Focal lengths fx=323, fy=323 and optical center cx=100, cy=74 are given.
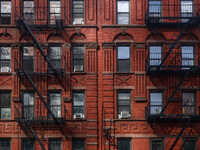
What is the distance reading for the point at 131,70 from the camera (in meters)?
21.2

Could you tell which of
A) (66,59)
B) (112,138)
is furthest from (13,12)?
(112,138)

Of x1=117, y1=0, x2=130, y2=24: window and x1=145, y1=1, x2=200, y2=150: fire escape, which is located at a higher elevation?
x1=117, y1=0, x2=130, y2=24: window

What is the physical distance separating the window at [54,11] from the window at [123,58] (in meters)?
4.61

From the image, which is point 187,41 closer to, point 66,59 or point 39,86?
point 66,59

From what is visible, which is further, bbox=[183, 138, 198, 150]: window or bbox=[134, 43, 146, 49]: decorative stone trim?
bbox=[134, 43, 146, 49]: decorative stone trim

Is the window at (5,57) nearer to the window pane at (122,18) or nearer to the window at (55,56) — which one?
the window at (55,56)

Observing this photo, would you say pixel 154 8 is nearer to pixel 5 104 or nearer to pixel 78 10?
pixel 78 10

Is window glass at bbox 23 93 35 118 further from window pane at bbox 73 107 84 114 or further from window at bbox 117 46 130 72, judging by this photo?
window at bbox 117 46 130 72

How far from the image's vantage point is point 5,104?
2109cm

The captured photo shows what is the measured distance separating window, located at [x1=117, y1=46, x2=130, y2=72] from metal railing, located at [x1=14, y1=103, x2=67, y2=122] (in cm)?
458

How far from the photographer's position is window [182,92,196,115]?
68.9 ft

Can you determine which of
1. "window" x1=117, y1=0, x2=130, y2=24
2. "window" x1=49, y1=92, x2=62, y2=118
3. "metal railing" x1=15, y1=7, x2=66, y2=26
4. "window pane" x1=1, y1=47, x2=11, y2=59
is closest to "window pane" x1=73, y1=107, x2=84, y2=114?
"window" x1=49, y1=92, x2=62, y2=118

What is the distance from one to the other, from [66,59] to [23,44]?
3.04 metres

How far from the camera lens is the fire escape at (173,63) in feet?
66.2
